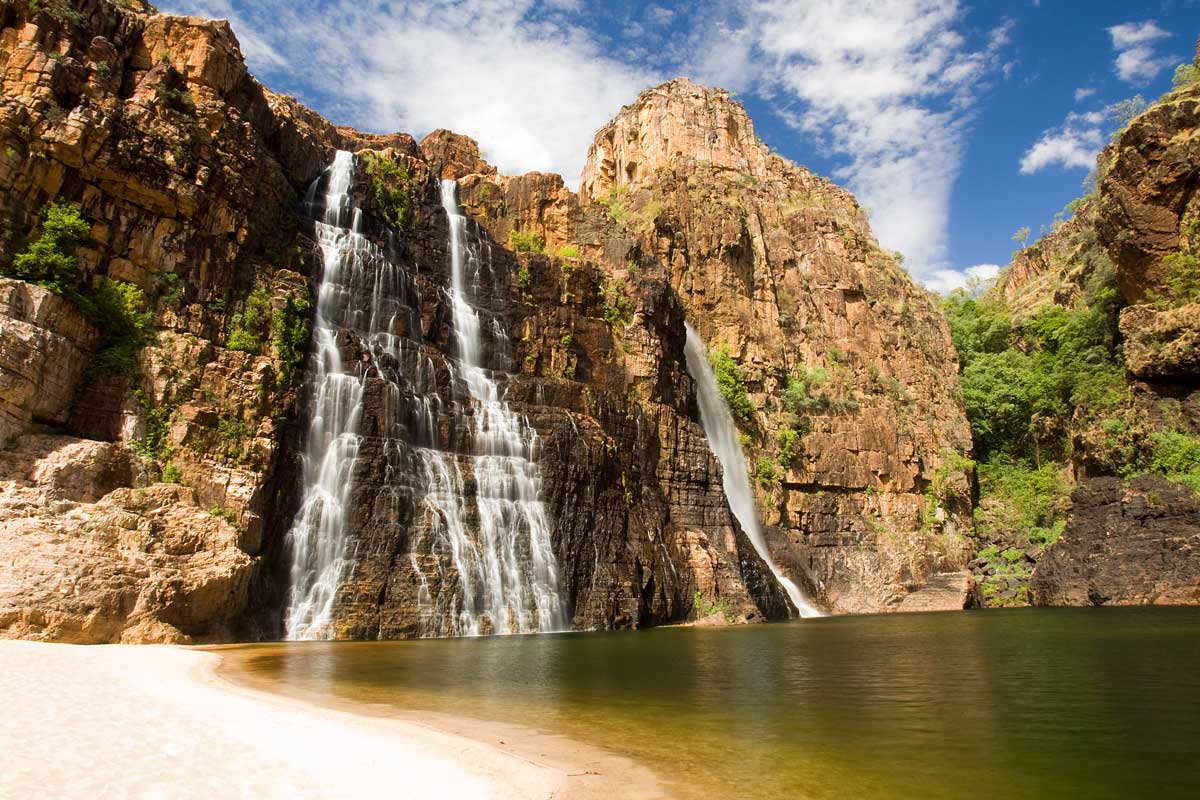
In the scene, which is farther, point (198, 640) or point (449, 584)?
point (449, 584)

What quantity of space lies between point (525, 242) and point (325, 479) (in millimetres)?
22468

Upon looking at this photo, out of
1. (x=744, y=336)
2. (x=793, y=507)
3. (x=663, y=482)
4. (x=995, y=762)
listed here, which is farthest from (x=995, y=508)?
(x=995, y=762)

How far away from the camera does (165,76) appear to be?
23984 millimetres

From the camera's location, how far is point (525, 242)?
42.2m

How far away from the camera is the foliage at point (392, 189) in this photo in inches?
1367

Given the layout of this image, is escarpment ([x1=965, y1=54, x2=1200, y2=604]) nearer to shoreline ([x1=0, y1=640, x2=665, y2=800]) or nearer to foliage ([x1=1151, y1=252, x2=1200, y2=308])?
foliage ([x1=1151, y1=252, x2=1200, y2=308])

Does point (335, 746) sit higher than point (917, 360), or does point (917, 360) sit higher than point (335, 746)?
point (917, 360)

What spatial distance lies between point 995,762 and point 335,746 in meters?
6.82

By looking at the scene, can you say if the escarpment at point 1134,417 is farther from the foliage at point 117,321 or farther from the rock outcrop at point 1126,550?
the foliage at point 117,321

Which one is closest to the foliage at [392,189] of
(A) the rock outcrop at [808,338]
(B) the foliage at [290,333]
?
(B) the foliage at [290,333]

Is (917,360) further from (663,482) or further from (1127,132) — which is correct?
(663,482)

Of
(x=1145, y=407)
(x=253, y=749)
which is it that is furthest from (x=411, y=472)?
(x=1145, y=407)

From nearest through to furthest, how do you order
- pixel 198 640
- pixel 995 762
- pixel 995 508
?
pixel 995 762, pixel 198 640, pixel 995 508

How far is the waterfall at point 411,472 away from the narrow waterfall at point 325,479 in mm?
38
